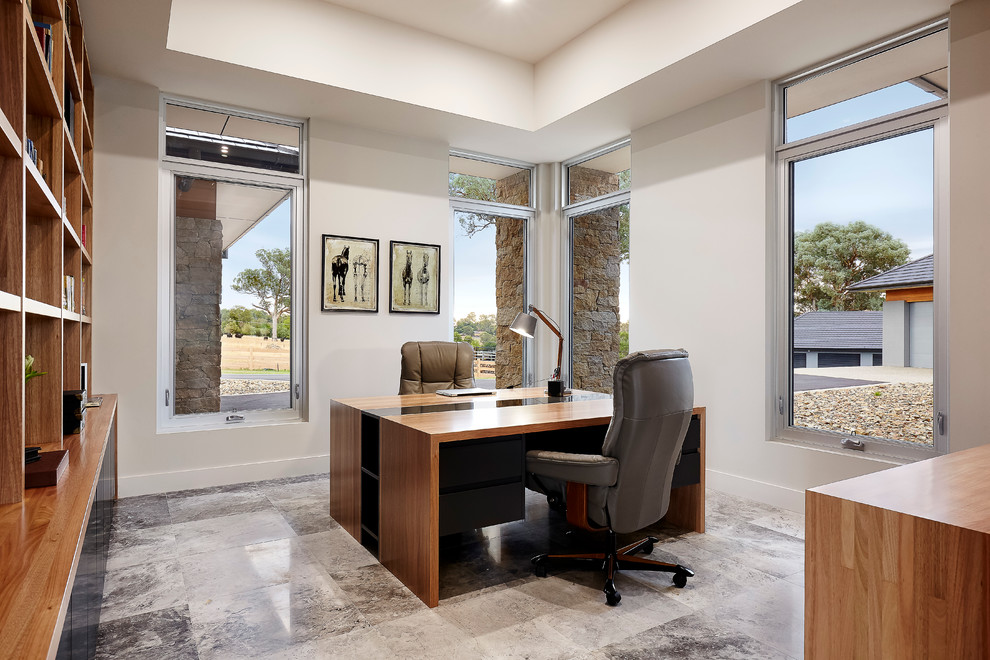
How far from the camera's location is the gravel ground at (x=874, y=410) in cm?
336

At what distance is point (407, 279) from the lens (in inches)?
206

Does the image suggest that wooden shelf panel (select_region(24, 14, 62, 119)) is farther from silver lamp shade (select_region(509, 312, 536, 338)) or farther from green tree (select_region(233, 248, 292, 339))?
green tree (select_region(233, 248, 292, 339))

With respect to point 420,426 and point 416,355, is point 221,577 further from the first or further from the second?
point 416,355

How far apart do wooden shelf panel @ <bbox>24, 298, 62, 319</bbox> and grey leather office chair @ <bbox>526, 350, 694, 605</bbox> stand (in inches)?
72.1

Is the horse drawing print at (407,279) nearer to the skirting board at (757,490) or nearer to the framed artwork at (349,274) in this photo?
the framed artwork at (349,274)

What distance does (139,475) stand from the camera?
4098mm

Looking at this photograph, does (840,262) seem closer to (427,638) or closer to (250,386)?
(427,638)

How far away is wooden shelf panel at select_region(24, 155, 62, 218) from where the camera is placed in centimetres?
161

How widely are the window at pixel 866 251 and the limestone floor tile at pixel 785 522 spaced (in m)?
0.53

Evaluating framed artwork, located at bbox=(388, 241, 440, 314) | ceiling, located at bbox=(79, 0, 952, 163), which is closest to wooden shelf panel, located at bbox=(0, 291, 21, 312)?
ceiling, located at bbox=(79, 0, 952, 163)

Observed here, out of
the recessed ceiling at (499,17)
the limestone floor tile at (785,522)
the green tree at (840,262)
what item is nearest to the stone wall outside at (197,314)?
the recessed ceiling at (499,17)

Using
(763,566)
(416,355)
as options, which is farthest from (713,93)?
(763,566)

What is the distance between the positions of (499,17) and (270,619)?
409cm

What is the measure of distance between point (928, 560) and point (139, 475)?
175 inches
